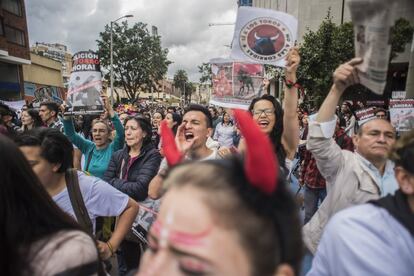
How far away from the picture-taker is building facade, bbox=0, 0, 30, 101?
28734 mm

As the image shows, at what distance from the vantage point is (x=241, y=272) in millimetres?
851

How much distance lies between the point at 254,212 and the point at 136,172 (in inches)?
109

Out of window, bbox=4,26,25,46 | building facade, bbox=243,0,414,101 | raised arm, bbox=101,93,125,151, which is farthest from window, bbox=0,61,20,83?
raised arm, bbox=101,93,125,151

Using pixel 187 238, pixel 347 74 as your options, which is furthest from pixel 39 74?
pixel 187 238

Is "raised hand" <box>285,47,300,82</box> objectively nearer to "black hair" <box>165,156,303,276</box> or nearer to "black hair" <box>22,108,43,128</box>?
"black hair" <box>165,156,303,276</box>

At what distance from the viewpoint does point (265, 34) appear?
9.69 feet

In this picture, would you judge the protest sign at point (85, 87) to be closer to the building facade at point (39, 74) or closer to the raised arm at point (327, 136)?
the raised arm at point (327, 136)

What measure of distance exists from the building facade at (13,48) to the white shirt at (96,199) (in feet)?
100

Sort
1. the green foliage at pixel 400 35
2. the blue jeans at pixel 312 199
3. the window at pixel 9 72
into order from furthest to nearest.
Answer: the window at pixel 9 72
the green foliage at pixel 400 35
the blue jeans at pixel 312 199

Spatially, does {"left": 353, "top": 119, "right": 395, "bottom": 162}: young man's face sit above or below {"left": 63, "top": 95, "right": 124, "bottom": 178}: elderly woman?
above

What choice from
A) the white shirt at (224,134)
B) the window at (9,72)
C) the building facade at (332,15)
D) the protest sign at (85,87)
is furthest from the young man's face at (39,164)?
the window at (9,72)

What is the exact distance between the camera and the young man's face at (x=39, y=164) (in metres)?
2.18

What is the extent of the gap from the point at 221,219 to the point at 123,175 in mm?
2872

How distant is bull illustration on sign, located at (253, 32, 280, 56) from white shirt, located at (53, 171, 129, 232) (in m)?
1.73
